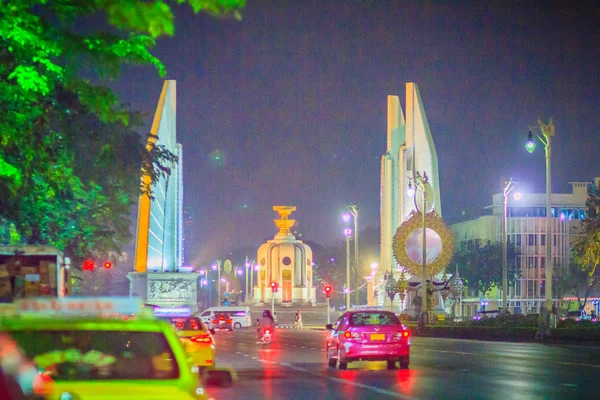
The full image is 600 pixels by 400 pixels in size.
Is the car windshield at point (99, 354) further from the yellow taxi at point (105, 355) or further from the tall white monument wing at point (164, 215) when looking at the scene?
the tall white monument wing at point (164, 215)

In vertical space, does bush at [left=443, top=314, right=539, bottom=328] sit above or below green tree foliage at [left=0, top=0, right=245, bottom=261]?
below

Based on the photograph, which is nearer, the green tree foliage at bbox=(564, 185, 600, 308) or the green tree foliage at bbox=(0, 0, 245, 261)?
the green tree foliage at bbox=(0, 0, 245, 261)

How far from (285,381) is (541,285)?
118522mm

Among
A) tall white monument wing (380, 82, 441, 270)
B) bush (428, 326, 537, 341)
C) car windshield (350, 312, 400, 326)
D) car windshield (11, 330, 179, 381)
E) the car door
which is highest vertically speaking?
tall white monument wing (380, 82, 441, 270)

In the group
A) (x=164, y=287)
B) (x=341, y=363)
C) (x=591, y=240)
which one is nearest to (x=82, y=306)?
(x=341, y=363)

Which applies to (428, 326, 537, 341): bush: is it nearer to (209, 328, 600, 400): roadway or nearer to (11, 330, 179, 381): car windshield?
(209, 328, 600, 400): roadway

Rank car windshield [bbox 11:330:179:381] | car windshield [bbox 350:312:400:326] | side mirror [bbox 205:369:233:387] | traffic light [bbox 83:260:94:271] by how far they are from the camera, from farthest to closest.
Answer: traffic light [bbox 83:260:94:271]
car windshield [bbox 350:312:400:326]
side mirror [bbox 205:369:233:387]
car windshield [bbox 11:330:179:381]

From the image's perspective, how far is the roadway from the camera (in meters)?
18.4

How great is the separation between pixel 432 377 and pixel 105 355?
639 inches

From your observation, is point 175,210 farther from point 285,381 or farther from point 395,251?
point 285,381

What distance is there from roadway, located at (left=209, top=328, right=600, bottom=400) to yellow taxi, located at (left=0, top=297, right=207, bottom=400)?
439 inches

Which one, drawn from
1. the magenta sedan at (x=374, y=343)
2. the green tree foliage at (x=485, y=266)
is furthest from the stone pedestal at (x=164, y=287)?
the magenta sedan at (x=374, y=343)

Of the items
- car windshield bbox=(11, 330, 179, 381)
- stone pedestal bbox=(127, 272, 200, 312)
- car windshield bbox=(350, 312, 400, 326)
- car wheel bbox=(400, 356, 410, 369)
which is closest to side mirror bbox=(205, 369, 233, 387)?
car windshield bbox=(11, 330, 179, 381)

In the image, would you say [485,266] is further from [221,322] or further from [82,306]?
[82,306]
